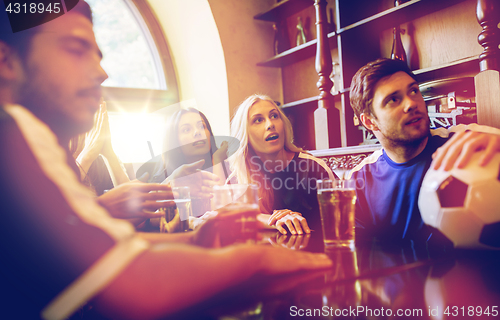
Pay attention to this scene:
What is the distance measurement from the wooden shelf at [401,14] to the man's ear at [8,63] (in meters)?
2.18

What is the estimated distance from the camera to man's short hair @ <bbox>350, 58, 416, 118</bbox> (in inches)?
49.4

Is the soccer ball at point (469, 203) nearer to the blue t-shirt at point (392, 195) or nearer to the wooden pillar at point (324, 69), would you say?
the blue t-shirt at point (392, 195)

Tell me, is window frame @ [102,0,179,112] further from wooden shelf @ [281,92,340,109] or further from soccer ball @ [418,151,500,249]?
soccer ball @ [418,151,500,249]

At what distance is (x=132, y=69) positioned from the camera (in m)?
3.13

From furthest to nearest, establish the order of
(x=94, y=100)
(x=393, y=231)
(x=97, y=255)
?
(x=393, y=231), (x=94, y=100), (x=97, y=255)

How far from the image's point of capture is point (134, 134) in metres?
2.98

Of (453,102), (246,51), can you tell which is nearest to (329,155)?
(453,102)

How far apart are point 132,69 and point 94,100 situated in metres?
2.95

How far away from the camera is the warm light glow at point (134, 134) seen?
2.90m

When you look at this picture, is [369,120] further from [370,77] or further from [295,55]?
[295,55]

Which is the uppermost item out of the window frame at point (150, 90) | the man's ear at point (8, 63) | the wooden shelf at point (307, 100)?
the window frame at point (150, 90)

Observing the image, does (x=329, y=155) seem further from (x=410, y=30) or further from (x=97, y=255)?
(x=97, y=255)

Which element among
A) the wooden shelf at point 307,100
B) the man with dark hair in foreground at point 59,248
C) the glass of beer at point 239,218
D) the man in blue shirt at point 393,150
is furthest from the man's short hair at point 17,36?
the wooden shelf at point 307,100

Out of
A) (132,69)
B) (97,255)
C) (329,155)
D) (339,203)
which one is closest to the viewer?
(97,255)
